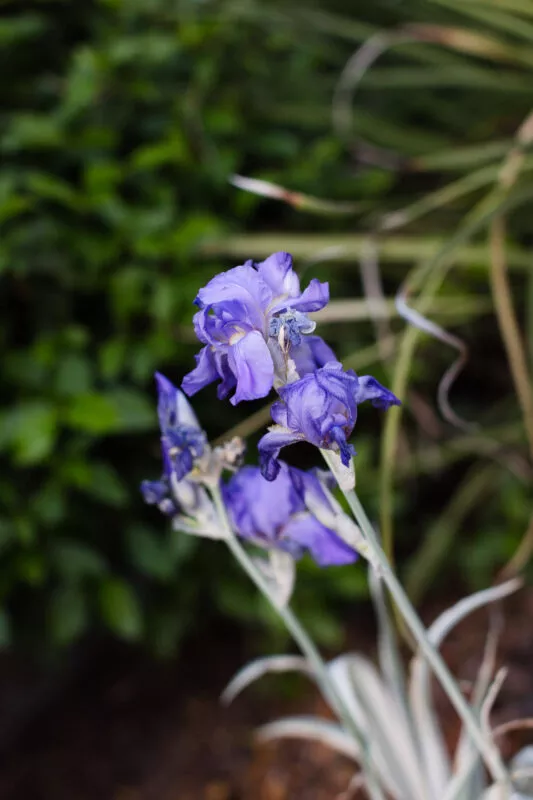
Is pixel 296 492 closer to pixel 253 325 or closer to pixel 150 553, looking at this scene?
pixel 253 325

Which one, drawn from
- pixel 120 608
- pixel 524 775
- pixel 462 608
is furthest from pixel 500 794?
pixel 120 608

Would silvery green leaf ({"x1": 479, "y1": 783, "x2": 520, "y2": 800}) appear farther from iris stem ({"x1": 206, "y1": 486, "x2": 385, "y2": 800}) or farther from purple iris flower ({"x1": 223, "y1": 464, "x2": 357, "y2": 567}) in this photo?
purple iris flower ({"x1": 223, "y1": 464, "x2": 357, "y2": 567})

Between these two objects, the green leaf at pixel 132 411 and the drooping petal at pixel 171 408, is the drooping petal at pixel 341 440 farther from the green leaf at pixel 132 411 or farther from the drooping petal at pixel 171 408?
the green leaf at pixel 132 411

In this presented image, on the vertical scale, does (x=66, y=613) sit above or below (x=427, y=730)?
above

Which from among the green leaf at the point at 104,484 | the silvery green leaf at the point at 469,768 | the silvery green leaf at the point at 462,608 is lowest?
the silvery green leaf at the point at 469,768

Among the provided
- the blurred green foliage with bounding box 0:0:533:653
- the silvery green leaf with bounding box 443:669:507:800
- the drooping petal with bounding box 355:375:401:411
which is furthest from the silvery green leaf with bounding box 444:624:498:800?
the blurred green foliage with bounding box 0:0:533:653

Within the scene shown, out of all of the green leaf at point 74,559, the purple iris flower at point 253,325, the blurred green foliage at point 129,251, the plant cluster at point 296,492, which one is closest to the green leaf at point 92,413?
the blurred green foliage at point 129,251
